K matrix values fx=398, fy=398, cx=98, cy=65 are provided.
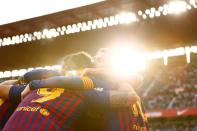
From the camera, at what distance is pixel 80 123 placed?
2623mm

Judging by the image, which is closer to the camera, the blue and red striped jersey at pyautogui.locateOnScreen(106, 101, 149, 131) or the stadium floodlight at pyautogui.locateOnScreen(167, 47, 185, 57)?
the blue and red striped jersey at pyautogui.locateOnScreen(106, 101, 149, 131)

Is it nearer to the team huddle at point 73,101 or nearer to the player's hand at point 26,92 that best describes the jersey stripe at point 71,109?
the team huddle at point 73,101

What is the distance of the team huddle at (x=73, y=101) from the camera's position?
2.40 m

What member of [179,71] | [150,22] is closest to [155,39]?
[150,22]

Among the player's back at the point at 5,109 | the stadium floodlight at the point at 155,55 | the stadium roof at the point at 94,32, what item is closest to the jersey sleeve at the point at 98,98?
the player's back at the point at 5,109

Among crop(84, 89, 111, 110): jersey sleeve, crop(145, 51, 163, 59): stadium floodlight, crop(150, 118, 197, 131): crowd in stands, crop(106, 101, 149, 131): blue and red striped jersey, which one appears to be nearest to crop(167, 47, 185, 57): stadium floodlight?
crop(145, 51, 163, 59): stadium floodlight

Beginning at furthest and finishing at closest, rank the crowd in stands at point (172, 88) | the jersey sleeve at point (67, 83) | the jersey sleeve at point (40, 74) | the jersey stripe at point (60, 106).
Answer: the crowd in stands at point (172, 88)
the jersey sleeve at point (40, 74)
the jersey sleeve at point (67, 83)
the jersey stripe at point (60, 106)

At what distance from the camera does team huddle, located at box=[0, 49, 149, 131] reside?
240 cm

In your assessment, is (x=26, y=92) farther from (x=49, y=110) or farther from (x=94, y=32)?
(x=94, y=32)

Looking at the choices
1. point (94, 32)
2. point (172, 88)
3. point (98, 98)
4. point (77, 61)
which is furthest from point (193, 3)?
point (98, 98)

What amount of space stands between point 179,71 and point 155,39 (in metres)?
7.17

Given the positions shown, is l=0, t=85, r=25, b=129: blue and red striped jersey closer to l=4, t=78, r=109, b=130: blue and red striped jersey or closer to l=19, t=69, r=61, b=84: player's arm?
l=19, t=69, r=61, b=84: player's arm

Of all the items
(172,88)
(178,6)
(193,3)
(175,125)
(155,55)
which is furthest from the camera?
(155,55)

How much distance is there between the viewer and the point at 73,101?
97.1 inches
